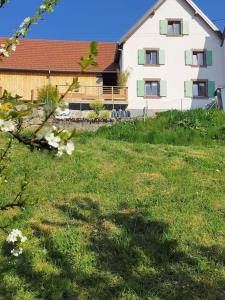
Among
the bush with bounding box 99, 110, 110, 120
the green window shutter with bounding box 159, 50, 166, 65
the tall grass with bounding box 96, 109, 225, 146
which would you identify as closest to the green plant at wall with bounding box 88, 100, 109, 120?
the bush with bounding box 99, 110, 110, 120

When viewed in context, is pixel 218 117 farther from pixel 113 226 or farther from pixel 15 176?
pixel 113 226

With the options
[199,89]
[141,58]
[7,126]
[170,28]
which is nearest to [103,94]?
[141,58]

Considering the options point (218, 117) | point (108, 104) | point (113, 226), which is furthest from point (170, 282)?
point (108, 104)

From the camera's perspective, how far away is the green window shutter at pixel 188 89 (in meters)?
36.2

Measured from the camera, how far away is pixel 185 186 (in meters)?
12.3

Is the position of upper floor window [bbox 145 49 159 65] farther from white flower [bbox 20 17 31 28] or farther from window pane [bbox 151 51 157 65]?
white flower [bbox 20 17 31 28]

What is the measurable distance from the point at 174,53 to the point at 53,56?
358 inches

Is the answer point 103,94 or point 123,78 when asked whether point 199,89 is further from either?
point 103,94

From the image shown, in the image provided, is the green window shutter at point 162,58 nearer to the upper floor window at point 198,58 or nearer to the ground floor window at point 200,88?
the upper floor window at point 198,58

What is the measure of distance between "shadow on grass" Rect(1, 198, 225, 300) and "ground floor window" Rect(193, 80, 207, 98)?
1071 inches

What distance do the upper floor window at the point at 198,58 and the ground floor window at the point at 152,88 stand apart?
3.11 meters

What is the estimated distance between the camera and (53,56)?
39.6 meters

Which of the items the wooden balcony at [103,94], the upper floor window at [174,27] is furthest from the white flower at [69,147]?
the upper floor window at [174,27]

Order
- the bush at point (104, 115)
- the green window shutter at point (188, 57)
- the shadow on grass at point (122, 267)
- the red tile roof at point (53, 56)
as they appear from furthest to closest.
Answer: the red tile roof at point (53, 56) → the green window shutter at point (188, 57) → the bush at point (104, 115) → the shadow on grass at point (122, 267)
